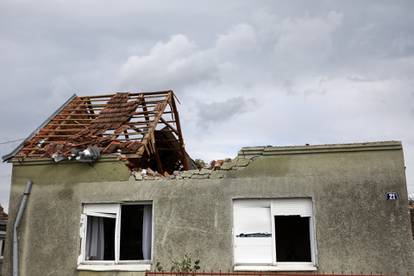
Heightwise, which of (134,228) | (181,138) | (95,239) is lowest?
(95,239)

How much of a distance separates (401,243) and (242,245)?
129 inches

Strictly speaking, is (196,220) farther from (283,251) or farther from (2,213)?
(2,213)

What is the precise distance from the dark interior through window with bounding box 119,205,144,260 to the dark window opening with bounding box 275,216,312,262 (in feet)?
13.2

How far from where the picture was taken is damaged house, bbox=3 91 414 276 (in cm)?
941

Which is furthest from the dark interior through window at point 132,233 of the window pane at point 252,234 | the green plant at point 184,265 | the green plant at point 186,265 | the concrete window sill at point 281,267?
the concrete window sill at point 281,267

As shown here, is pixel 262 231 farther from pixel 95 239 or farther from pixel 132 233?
pixel 95 239

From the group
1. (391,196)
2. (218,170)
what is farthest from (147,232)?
(391,196)

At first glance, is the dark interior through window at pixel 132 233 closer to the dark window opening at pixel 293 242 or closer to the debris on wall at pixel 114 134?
the debris on wall at pixel 114 134

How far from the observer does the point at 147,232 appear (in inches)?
415

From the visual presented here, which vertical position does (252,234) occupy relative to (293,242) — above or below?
above

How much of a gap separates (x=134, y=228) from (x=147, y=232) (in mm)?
849

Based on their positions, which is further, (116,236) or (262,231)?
(116,236)

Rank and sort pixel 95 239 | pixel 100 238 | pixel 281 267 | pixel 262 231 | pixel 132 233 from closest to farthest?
pixel 281 267, pixel 262 231, pixel 95 239, pixel 100 238, pixel 132 233

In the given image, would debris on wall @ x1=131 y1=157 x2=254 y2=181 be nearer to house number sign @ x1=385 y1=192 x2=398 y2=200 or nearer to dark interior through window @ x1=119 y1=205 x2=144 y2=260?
dark interior through window @ x1=119 y1=205 x2=144 y2=260
